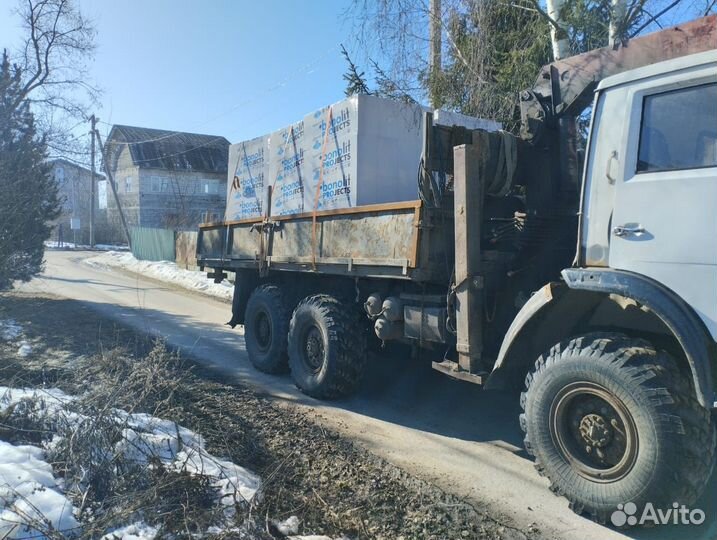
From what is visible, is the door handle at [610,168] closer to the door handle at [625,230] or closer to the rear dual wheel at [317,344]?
the door handle at [625,230]

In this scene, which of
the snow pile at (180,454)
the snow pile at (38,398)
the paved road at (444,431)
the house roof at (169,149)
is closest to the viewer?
the snow pile at (180,454)

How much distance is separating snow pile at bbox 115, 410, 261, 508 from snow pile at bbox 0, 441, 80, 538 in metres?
0.46

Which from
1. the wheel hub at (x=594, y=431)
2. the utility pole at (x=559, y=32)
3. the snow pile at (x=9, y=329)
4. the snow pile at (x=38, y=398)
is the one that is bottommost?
the snow pile at (x=9, y=329)

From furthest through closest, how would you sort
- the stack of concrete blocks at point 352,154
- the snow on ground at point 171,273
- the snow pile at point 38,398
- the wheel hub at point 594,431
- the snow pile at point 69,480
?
Answer: 1. the snow on ground at point 171,273
2. the stack of concrete blocks at point 352,154
3. the snow pile at point 38,398
4. the wheel hub at point 594,431
5. the snow pile at point 69,480

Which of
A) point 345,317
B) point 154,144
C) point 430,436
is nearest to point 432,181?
point 345,317

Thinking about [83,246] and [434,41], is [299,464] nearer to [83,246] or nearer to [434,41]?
[434,41]

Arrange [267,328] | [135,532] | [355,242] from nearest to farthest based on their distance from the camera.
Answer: [135,532] → [355,242] → [267,328]

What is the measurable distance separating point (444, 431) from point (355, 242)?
1994 mm

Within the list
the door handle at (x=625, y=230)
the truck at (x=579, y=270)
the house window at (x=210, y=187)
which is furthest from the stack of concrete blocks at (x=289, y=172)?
the house window at (x=210, y=187)

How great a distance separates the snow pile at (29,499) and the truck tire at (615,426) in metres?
2.82

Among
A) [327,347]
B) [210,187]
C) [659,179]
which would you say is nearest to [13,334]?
[327,347]

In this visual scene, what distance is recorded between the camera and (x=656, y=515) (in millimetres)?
3076

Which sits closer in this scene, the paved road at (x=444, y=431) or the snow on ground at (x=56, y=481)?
the snow on ground at (x=56, y=481)

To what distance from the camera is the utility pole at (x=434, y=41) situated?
7.40 meters
